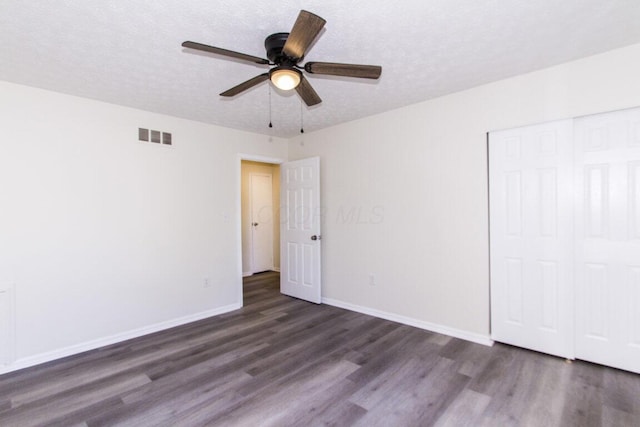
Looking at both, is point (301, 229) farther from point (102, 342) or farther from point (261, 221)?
point (102, 342)

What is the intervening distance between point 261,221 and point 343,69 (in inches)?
198

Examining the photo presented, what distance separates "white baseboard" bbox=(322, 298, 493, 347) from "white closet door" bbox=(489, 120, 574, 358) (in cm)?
14

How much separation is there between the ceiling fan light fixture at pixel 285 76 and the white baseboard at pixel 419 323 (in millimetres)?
2851

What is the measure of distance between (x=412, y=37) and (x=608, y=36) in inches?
55.4

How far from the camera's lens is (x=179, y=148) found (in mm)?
3717

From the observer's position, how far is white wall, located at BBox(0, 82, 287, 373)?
2.72 m

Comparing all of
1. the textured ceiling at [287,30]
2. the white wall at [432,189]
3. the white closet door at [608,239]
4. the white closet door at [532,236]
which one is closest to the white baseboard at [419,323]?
the white wall at [432,189]

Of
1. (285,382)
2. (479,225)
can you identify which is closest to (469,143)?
(479,225)

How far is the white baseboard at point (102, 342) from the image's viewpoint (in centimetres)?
269

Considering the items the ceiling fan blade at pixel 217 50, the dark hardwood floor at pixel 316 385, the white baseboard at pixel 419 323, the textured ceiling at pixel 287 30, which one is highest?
the textured ceiling at pixel 287 30

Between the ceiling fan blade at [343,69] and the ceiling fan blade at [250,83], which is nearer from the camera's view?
the ceiling fan blade at [343,69]

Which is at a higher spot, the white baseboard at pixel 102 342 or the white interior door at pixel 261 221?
the white interior door at pixel 261 221

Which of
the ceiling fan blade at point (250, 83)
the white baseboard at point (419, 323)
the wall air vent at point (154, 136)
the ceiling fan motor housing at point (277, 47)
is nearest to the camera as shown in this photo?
the ceiling fan motor housing at point (277, 47)

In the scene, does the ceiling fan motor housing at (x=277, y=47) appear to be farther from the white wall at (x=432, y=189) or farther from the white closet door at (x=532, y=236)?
the white closet door at (x=532, y=236)
